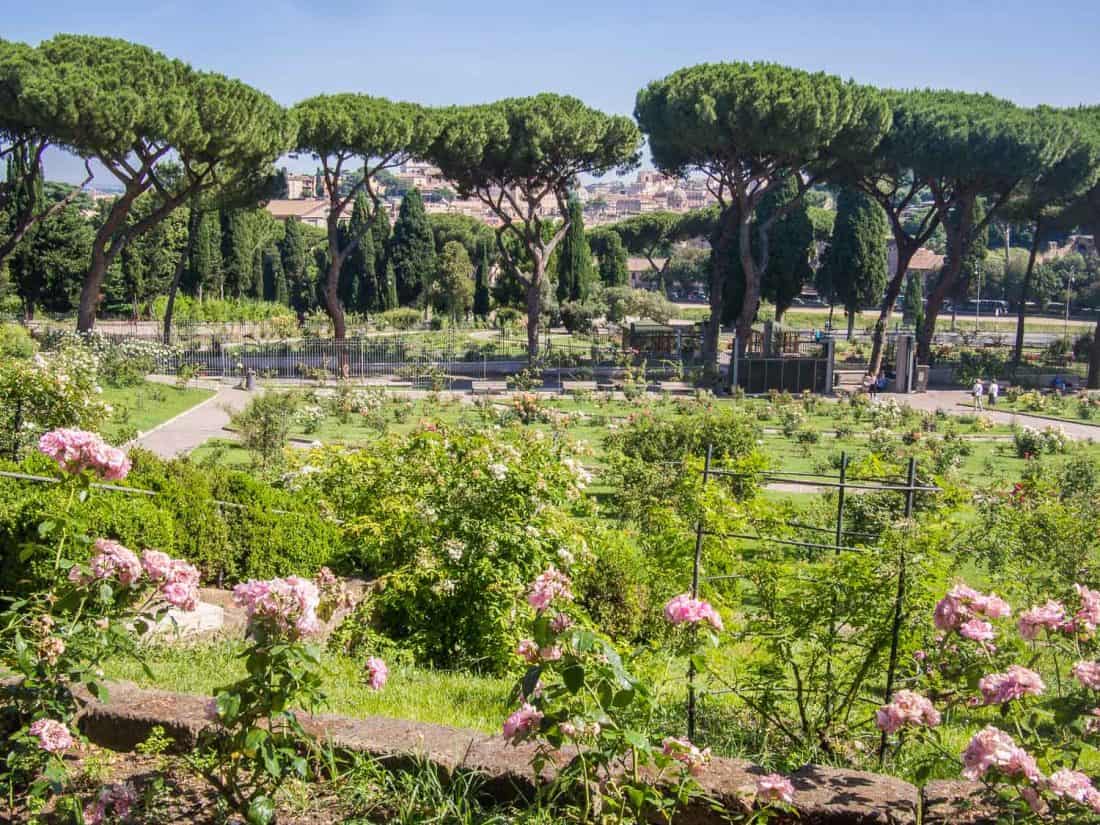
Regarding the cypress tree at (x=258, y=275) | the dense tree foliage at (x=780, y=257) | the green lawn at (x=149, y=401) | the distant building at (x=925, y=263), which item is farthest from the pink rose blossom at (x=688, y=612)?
the distant building at (x=925, y=263)

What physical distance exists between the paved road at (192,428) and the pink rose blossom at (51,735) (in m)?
12.2

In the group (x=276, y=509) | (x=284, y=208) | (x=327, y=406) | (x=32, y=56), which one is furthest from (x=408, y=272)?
(x=284, y=208)

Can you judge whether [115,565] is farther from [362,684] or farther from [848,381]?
[848,381]

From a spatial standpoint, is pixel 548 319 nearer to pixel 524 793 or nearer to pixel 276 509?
pixel 276 509

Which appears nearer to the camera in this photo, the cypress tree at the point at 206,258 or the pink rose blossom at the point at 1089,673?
the pink rose blossom at the point at 1089,673

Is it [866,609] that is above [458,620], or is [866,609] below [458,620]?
above

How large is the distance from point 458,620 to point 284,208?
10246 cm

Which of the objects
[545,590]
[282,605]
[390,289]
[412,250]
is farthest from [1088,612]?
[412,250]

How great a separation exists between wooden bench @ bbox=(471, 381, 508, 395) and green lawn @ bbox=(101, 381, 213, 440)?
237 inches

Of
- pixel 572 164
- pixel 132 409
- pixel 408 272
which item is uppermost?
pixel 572 164

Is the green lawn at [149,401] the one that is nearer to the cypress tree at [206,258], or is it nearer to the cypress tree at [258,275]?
the cypress tree at [206,258]

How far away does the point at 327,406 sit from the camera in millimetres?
20750

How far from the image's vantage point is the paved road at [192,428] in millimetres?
16422

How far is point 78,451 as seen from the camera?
325 centimetres
